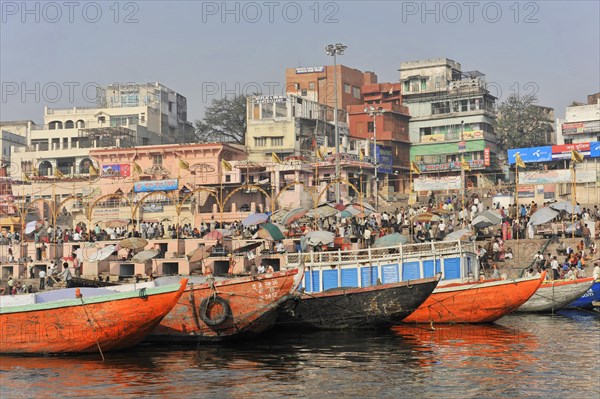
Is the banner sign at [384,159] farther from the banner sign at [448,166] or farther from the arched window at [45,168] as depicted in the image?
the arched window at [45,168]

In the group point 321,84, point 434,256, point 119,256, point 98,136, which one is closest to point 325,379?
point 434,256

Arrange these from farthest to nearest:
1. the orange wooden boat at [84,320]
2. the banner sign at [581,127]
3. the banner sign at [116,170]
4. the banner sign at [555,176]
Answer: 1. the banner sign at [581,127]
2. the banner sign at [116,170]
3. the banner sign at [555,176]
4. the orange wooden boat at [84,320]

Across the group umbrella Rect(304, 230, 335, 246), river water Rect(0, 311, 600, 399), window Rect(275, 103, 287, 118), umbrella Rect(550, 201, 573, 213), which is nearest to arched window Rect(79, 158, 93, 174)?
window Rect(275, 103, 287, 118)

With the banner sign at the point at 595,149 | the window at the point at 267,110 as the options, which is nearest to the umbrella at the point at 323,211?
the window at the point at 267,110

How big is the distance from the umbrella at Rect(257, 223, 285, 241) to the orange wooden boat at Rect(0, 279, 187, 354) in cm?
1792

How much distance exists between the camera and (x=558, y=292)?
33688 millimetres

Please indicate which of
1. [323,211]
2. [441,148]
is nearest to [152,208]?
[323,211]

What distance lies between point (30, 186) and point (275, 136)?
1875 cm

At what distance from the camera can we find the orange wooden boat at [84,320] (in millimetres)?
21484

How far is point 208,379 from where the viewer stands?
62.1 feet

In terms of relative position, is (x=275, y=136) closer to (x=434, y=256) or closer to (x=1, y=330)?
(x=434, y=256)

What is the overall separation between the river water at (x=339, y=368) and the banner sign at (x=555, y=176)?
32292 millimetres

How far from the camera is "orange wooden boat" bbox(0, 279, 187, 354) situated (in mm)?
21484

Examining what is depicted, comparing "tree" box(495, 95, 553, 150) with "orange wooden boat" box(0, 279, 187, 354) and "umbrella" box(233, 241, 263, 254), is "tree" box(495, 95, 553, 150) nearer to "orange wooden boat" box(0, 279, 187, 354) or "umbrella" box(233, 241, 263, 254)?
"umbrella" box(233, 241, 263, 254)
